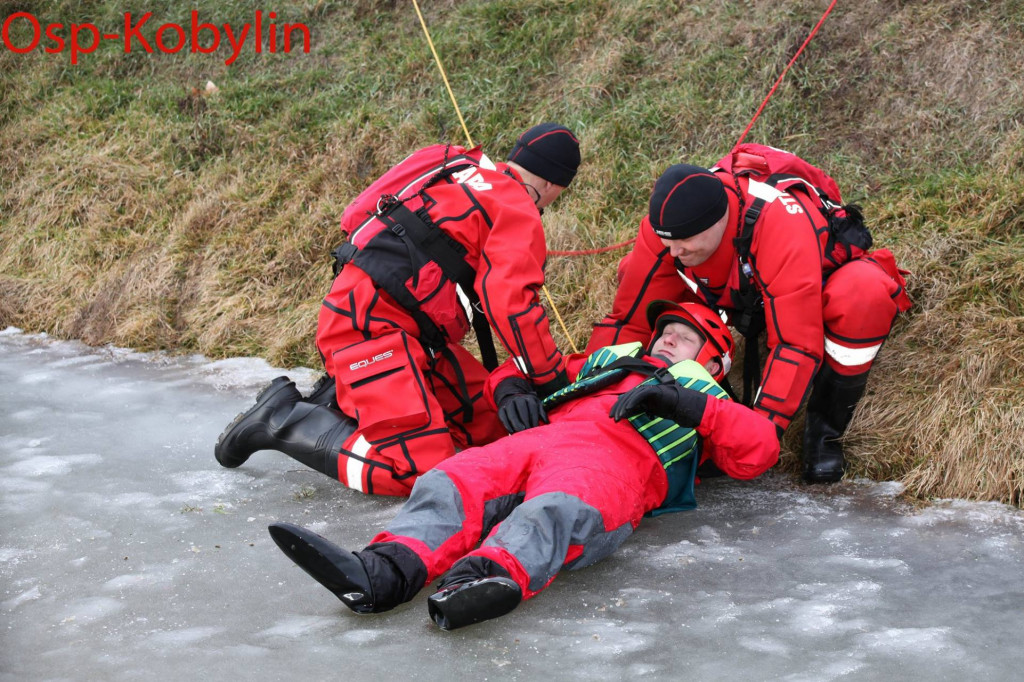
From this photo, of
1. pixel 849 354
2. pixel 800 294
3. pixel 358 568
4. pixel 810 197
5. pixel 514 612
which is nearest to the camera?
pixel 358 568

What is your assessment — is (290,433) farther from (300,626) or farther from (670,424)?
(670,424)

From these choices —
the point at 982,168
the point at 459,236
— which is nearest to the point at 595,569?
the point at 459,236

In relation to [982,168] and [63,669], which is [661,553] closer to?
[63,669]

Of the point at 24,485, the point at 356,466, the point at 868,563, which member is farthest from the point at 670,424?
the point at 24,485

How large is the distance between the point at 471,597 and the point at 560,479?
67cm

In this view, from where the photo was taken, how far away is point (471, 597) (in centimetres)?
257

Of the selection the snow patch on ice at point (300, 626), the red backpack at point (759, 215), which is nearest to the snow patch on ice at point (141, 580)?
the snow patch on ice at point (300, 626)

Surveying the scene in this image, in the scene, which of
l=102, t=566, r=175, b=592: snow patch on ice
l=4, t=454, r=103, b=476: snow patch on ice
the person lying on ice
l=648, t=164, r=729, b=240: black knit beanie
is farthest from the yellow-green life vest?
l=4, t=454, r=103, b=476: snow patch on ice

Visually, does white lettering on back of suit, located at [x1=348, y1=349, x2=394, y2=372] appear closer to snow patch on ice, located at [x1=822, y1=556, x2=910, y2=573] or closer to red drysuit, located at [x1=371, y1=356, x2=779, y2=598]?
red drysuit, located at [x1=371, y1=356, x2=779, y2=598]

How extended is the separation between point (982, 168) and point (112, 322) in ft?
17.5

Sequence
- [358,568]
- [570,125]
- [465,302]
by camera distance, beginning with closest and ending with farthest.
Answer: [358,568], [465,302], [570,125]

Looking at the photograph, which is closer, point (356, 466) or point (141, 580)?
point (141, 580)

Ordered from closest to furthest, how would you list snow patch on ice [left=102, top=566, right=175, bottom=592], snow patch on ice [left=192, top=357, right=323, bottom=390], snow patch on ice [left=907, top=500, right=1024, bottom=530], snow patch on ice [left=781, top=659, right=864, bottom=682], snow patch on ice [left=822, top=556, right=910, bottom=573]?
snow patch on ice [left=781, top=659, right=864, bottom=682] < snow patch on ice [left=102, top=566, right=175, bottom=592] < snow patch on ice [left=822, top=556, right=910, bottom=573] < snow patch on ice [left=907, top=500, right=1024, bottom=530] < snow patch on ice [left=192, top=357, right=323, bottom=390]

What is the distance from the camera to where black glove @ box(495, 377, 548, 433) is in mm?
3701
